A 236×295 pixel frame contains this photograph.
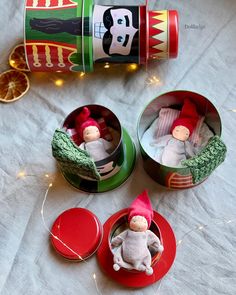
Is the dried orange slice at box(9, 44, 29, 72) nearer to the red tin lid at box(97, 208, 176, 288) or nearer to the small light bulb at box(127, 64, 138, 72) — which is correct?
the small light bulb at box(127, 64, 138, 72)

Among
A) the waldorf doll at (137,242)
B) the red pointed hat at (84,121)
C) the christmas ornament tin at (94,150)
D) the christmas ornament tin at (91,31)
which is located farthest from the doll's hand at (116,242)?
the christmas ornament tin at (91,31)

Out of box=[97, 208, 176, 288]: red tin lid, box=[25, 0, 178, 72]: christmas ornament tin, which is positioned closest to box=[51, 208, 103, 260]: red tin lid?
box=[97, 208, 176, 288]: red tin lid

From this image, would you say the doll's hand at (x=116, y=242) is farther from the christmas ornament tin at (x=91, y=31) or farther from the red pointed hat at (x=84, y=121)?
the christmas ornament tin at (x=91, y=31)

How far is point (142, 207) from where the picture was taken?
0.96 m

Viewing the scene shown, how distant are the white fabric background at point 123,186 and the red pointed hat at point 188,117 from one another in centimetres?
8

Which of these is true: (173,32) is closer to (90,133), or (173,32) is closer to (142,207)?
(90,133)

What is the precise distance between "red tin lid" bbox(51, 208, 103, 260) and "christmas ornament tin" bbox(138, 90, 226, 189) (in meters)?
0.16

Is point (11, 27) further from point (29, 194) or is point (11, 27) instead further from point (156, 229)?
point (156, 229)

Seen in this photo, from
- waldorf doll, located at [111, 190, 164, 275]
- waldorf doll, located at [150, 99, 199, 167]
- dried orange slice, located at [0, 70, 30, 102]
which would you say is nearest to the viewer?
waldorf doll, located at [111, 190, 164, 275]

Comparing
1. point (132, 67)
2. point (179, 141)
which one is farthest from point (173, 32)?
point (179, 141)

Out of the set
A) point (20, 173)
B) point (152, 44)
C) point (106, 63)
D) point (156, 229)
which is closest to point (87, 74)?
point (106, 63)

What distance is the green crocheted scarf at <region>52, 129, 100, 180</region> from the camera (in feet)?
3.14

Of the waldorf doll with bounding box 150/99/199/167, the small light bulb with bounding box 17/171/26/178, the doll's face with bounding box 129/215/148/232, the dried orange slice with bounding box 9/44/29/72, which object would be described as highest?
the dried orange slice with bounding box 9/44/29/72

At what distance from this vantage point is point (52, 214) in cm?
103
